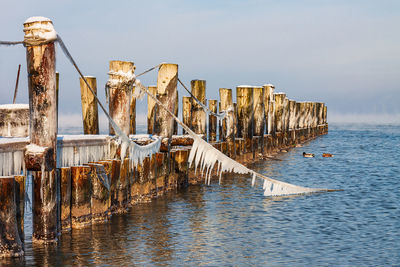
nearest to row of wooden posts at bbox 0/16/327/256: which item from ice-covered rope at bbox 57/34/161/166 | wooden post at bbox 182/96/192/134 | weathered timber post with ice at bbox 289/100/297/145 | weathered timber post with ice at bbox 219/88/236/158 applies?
ice-covered rope at bbox 57/34/161/166

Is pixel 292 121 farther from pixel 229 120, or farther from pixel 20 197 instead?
pixel 20 197

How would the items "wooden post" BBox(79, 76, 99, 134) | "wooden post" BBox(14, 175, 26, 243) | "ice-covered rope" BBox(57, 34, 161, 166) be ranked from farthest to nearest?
1. "wooden post" BBox(79, 76, 99, 134)
2. "ice-covered rope" BBox(57, 34, 161, 166)
3. "wooden post" BBox(14, 175, 26, 243)

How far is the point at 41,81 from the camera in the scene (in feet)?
25.4

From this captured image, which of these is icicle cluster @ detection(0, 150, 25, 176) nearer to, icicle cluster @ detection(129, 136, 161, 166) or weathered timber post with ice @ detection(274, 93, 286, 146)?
icicle cluster @ detection(129, 136, 161, 166)

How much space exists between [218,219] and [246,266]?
3.24 metres

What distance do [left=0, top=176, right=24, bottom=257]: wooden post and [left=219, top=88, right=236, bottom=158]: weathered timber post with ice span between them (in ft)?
39.4

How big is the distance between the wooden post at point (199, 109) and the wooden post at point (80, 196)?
27.6ft

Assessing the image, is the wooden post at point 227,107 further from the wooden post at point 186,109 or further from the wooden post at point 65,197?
the wooden post at point 65,197

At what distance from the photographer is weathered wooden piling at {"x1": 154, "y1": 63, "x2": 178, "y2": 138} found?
12594mm

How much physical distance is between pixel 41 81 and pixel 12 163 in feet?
4.14

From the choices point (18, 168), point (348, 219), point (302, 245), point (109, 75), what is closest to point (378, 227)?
point (348, 219)

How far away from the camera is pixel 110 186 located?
31.9 feet

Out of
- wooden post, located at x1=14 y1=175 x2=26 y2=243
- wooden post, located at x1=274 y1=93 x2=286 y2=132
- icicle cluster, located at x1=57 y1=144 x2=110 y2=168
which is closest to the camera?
wooden post, located at x1=14 y1=175 x2=26 y2=243

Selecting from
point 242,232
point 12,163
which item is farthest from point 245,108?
point 12,163
